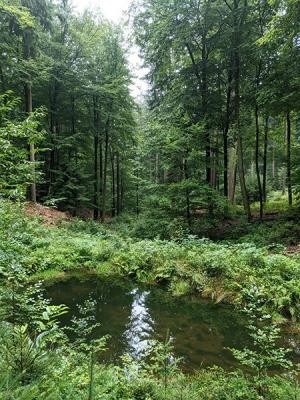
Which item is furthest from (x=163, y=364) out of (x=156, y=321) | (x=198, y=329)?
(x=156, y=321)

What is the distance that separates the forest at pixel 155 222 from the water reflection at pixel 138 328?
0.04 meters

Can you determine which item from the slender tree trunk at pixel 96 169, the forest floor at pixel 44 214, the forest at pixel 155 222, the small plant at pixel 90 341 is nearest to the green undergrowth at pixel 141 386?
the forest at pixel 155 222

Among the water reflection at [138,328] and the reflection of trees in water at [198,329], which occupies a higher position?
the water reflection at [138,328]

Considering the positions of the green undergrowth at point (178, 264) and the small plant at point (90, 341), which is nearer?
the small plant at point (90, 341)

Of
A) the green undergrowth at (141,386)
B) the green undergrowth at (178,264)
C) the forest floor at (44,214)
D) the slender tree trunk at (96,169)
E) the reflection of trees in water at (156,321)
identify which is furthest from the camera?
the slender tree trunk at (96,169)

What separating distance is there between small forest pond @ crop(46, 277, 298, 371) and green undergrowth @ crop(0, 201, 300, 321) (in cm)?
62

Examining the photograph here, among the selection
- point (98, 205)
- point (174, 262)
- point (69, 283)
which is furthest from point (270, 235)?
point (98, 205)

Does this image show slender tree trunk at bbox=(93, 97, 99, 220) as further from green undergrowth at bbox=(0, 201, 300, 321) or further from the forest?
green undergrowth at bbox=(0, 201, 300, 321)

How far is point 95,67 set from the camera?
70.1 ft

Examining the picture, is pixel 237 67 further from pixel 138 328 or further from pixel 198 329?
pixel 138 328

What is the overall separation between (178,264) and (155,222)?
14.2 ft

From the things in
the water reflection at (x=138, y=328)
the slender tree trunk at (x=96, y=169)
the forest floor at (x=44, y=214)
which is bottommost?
the water reflection at (x=138, y=328)

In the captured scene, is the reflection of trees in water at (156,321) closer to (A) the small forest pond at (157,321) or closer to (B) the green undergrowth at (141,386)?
(A) the small forest pond at (157,321)

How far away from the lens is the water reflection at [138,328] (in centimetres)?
544
